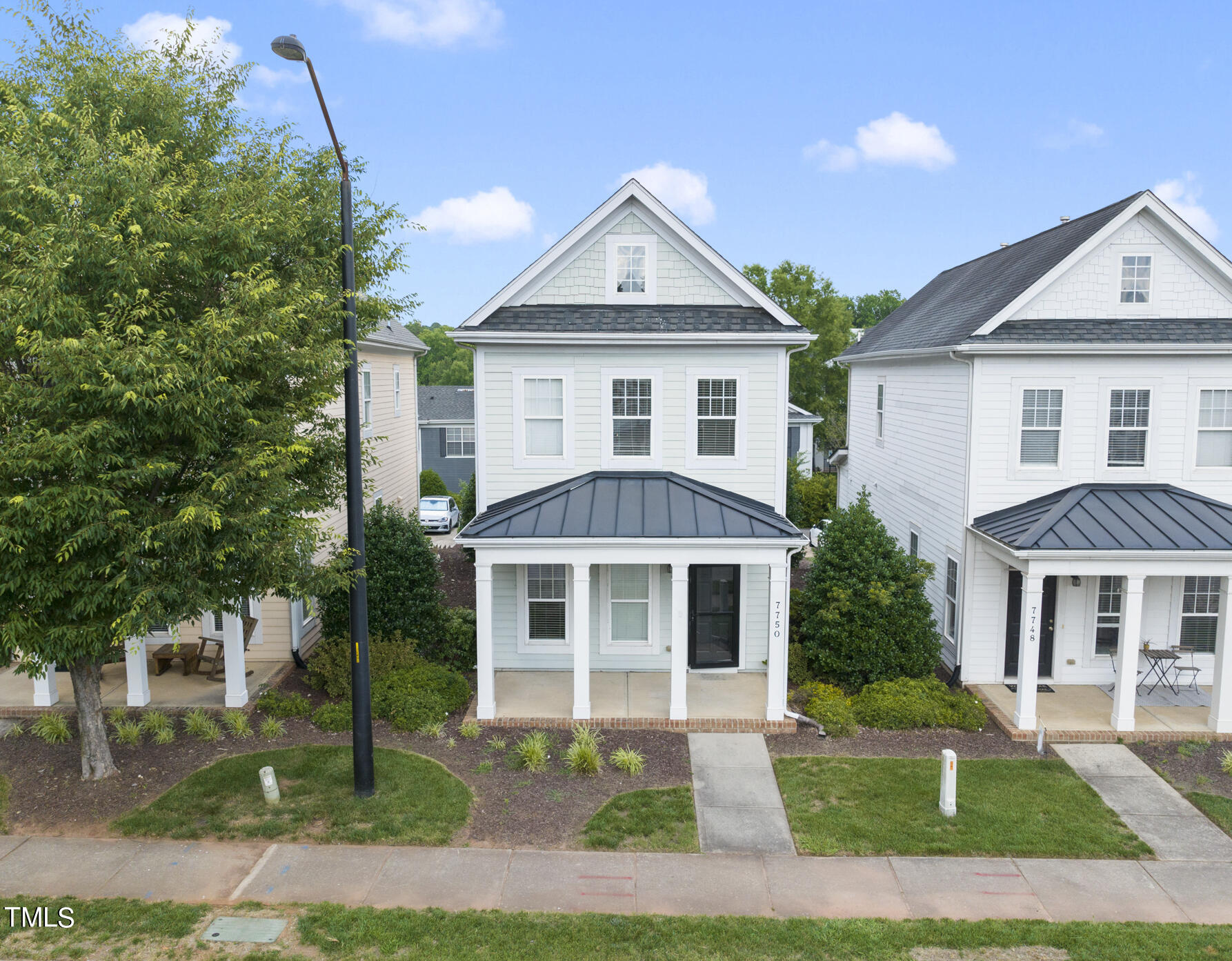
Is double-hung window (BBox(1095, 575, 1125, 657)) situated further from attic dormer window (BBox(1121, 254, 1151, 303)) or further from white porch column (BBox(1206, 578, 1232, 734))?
attic dormer window (BBox(1121, 254, 1151, 303))

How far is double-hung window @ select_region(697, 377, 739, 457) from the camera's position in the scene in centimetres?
1584

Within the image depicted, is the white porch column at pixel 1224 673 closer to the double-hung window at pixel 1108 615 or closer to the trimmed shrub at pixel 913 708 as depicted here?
the double-hung window at pixel 1108 615

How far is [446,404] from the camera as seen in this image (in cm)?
4053

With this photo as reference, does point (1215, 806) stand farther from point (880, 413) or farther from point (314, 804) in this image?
point (880, 413)

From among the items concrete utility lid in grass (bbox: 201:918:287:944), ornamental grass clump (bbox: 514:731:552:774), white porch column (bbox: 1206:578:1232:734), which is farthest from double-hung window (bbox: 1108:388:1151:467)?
concrete utility lid in grass (bbox: 201:918:287:944)

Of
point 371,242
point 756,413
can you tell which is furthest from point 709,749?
point 371,242

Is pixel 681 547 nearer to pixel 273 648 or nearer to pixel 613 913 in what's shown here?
pixel 613 913

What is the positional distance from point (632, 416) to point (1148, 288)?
9763mm

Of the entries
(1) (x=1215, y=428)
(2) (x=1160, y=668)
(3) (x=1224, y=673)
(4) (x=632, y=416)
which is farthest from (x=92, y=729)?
(1) (x=1215, y=428)

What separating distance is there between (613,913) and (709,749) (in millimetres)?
4582

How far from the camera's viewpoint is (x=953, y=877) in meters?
9.85

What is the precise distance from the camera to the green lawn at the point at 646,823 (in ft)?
34.7

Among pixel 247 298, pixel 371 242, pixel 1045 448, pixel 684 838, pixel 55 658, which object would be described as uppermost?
pixel 371 242

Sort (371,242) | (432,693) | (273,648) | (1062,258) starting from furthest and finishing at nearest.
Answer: (273,648), (1062,258), (432,693), (371,242)
